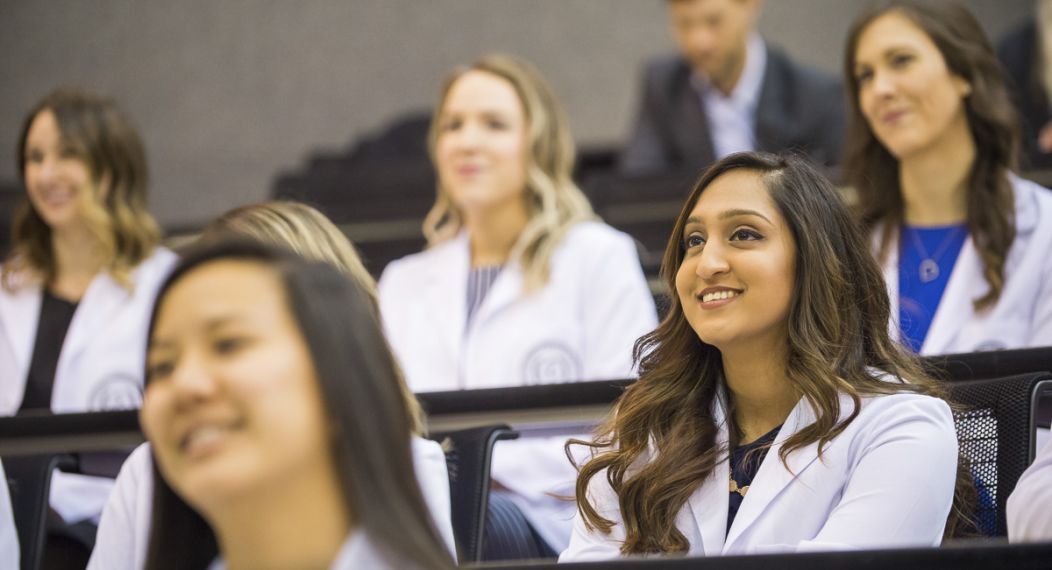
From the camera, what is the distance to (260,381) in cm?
116

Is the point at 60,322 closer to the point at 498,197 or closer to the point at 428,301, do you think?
the point at 428,301

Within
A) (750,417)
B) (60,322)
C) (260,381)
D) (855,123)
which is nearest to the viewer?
(260,381)

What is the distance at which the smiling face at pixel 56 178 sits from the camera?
10.4 feet

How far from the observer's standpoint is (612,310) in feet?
9.41

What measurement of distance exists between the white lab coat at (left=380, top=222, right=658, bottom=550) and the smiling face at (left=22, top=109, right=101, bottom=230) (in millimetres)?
828

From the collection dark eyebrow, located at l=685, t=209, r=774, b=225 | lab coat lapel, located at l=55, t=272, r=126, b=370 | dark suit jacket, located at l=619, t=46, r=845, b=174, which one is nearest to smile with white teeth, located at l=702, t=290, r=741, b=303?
dark eyebrow, located at l=685, t=209, r=774, b=225

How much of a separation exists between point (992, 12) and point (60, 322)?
13.9ft

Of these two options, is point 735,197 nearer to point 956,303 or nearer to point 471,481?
point 471,481

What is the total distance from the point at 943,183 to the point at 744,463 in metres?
1.14

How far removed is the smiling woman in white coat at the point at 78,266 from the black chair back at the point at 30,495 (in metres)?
0.75

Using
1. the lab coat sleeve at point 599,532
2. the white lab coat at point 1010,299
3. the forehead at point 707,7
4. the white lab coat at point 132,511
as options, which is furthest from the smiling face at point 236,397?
the forehead at point 707,7

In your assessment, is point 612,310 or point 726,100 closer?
point 612,310

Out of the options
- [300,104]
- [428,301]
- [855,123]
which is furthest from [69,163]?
[300,104]

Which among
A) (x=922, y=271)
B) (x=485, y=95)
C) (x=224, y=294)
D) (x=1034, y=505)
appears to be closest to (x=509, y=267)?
(x=485, y=95)
